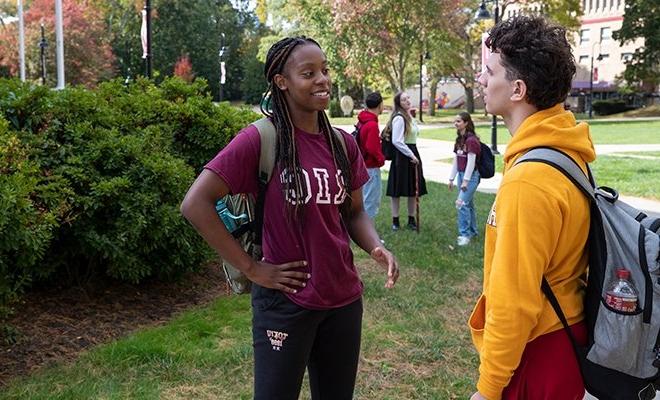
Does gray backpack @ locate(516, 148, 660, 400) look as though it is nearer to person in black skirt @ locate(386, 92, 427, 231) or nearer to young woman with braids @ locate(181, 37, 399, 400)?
young woman with braids @ locate(181, 37, 399, 400)

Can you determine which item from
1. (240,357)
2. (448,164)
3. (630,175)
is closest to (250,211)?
(240,357)

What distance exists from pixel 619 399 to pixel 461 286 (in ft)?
14.6

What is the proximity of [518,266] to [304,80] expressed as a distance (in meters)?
1.07

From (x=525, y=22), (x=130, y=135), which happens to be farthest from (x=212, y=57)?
(x=525, y=22)

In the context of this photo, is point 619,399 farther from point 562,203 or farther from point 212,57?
point 212,57

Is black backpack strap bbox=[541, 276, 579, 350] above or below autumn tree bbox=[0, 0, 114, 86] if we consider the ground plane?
below

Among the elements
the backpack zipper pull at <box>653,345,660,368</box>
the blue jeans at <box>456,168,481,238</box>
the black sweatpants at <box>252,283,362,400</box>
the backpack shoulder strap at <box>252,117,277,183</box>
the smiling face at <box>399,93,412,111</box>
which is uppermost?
the smiling face at <box>399,93,412,111</box>

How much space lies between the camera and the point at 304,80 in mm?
2430

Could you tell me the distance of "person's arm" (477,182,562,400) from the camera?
179 centimetres

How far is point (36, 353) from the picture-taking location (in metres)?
4.48

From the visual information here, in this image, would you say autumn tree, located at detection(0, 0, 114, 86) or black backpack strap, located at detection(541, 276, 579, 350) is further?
autumn tree, located at detection(0, 0, 114, 86)

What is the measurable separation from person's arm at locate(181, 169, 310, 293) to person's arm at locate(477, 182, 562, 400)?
2.57ft

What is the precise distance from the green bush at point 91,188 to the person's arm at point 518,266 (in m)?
3.20

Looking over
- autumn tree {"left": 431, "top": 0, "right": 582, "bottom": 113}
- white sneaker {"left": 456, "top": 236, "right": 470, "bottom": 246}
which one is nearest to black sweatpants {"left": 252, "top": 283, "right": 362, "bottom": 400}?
white sneaker {"left": 456, "top": 236, "right": 470, "bottom": 246}
